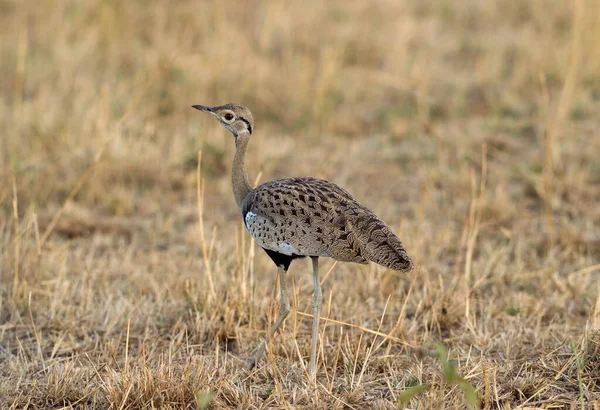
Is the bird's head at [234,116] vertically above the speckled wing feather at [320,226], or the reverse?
the bird's head at [234,116]

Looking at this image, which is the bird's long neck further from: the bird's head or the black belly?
the black belly

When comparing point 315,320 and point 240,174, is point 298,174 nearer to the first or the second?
point 240,174

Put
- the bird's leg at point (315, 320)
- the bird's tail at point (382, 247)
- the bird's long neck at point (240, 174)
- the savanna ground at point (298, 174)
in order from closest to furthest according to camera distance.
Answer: the bird's tail at point (382, 247) → the bird's leg at point (315, 320) → the savanna ground at point (298, 174) → the bird's long neck at point (240, 174)

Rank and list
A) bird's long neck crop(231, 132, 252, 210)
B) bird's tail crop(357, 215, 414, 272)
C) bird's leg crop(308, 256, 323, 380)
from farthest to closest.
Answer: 1. bird's long neck crop(231, 132, 252, 210)
2. bird's leg crop(308, 256, 323, 380)
3. bird's tail crop(357, 215, 414, 272)

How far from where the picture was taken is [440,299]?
4.44 meters

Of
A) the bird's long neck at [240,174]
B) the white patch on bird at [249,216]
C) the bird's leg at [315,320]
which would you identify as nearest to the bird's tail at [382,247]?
the bird's leg at [315,320]

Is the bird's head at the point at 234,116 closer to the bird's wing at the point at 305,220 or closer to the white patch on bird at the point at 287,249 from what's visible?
the bird's wing at the point at 305,220

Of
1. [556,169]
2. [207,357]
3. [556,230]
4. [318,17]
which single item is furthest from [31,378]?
[318,17]

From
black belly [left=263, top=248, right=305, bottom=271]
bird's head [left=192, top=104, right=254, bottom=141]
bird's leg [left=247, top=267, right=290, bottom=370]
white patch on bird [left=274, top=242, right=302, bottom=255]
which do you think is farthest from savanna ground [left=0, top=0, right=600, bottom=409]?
bird's head [left=192, top=104, right=254, bottom=141]

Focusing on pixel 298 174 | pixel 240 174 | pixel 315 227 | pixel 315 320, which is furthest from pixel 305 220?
pixel 298 174

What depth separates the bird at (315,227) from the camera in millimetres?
3375

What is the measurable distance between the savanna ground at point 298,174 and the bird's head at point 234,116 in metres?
0.68

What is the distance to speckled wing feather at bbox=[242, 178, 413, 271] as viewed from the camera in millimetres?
3371

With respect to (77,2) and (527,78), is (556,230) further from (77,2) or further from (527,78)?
(77,2)
